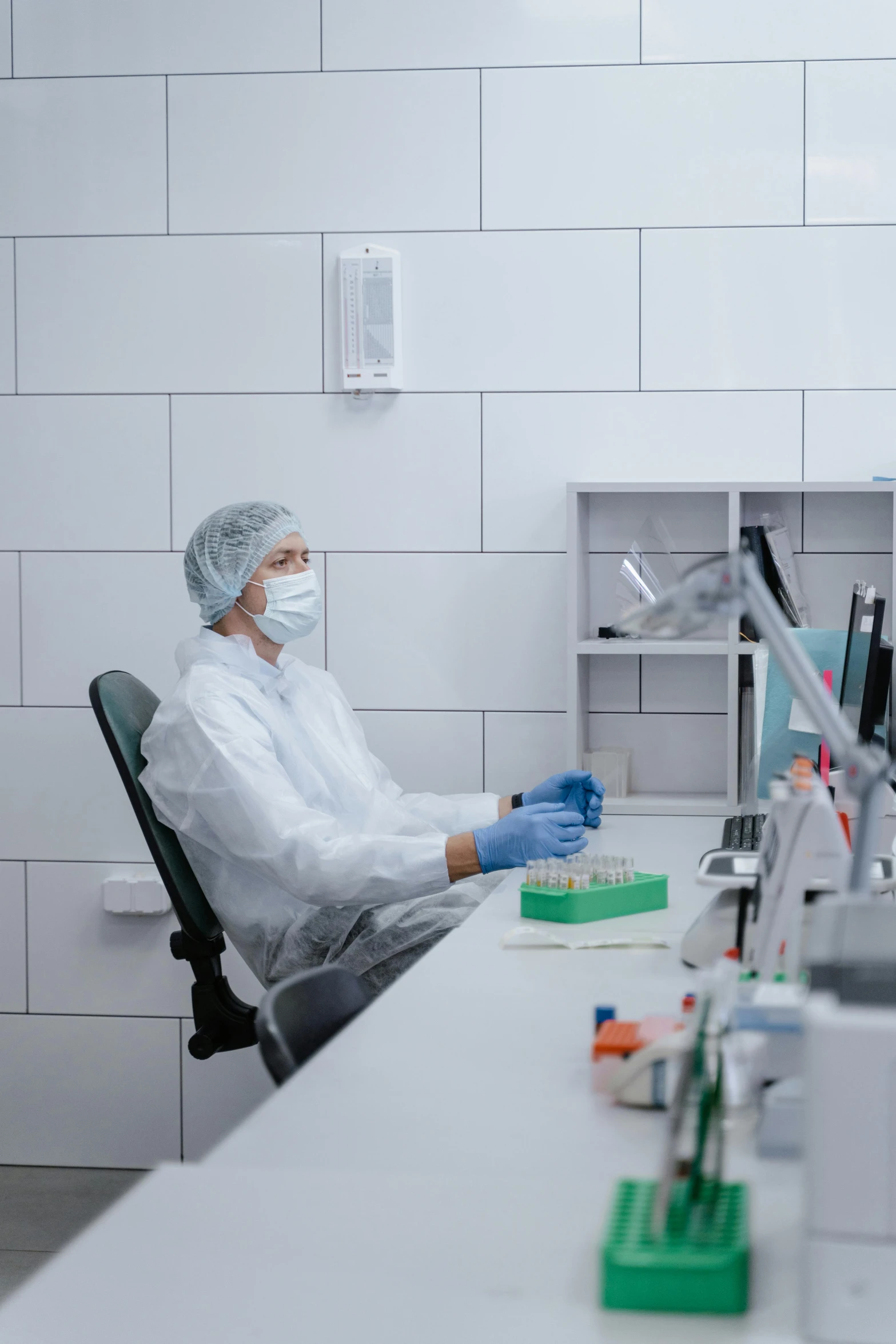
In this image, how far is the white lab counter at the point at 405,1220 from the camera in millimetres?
699

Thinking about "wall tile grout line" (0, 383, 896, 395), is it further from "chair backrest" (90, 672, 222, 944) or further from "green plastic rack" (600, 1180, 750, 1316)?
"green plastic rack" (600, 1180, 750, 1316)

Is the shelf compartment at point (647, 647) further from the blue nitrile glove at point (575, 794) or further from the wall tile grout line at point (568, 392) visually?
the wall tile grout line at point (568, 392)

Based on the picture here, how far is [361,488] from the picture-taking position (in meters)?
2.81

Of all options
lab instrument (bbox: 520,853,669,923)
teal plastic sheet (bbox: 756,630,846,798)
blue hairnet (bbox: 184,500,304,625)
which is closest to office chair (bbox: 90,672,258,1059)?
blue hairnet (bbox: 184,500,304,625)

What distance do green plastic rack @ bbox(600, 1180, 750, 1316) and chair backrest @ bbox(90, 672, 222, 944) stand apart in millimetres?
1410

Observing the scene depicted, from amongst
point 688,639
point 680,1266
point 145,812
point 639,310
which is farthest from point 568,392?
point 680,1266

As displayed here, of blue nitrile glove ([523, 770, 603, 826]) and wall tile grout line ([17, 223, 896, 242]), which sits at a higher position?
wall tile grout line ([17, 223, 896, 242])

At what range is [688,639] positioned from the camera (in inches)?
105

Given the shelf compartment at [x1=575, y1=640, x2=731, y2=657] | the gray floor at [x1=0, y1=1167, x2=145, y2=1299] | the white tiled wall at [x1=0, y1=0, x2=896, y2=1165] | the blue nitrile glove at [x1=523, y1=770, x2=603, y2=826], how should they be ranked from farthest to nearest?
the white tiled wall at [x1=0, y1=0, x2=896, y2=1165]
the shelf compartment at [x1=575, y1=640, x2=731, y2=657]
the gray floor at [x1=0, y1=1167, x2=145, y2=1299]
the blue nitrile glove at [x1=523, y1=770, x2=603, y2=826]

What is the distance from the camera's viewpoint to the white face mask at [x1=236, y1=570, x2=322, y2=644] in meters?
2.35

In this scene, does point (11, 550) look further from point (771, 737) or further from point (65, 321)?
point (771, 737)

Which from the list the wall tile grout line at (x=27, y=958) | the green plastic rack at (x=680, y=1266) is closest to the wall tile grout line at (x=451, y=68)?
the wall tile grout line at (x=27, y=958)

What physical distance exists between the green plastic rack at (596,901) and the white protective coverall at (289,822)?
0.32m

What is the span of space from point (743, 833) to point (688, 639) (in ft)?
2.06
